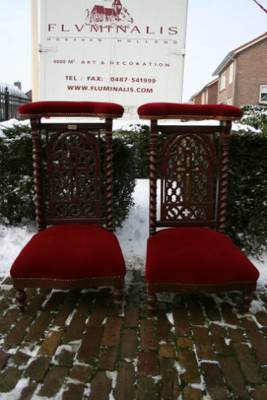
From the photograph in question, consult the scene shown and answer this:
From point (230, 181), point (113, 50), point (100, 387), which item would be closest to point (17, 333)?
point (100, 387)

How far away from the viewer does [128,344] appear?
2.15 meters

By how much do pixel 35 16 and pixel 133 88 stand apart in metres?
1.95

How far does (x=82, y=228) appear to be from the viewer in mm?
2855

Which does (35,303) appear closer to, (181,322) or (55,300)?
(55,300)

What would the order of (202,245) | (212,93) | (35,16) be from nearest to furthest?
(202,245)
(35,16)
(212,93)

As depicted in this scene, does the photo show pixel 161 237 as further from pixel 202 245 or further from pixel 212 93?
pixel 212 93

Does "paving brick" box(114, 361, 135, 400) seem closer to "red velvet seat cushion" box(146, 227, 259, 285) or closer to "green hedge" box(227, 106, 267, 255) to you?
"red velvet seat cushion" box(146, 227, 259, 285)

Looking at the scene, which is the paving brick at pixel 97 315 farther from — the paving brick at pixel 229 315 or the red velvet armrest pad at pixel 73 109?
the red velvet armrest pad at pixel 73 109

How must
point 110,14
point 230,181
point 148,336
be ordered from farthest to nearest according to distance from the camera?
point 110,14 → point 230,181 → point 148,336

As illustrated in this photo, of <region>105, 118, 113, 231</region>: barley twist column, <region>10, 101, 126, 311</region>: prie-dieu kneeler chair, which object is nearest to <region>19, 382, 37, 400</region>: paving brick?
<region>10, 101, 126, 311</region>: prie-dieu kneeler chair

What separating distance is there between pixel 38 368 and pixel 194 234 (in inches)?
62.4

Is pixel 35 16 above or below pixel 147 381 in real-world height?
above

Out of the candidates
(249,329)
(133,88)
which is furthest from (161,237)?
(133,88)

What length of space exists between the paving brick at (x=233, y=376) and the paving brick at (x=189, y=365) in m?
0.17
